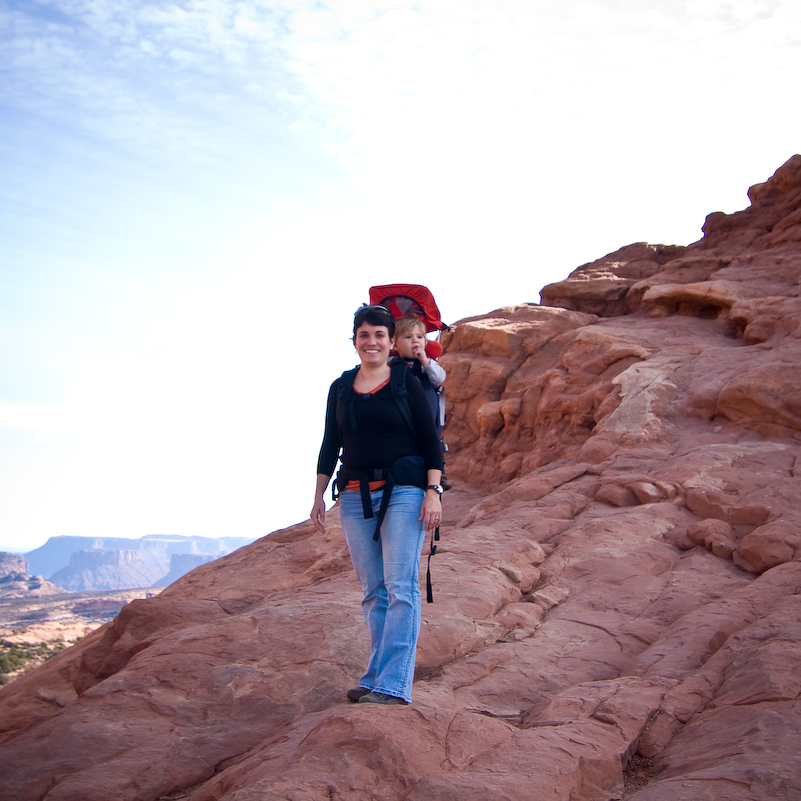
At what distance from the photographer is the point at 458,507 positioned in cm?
1138

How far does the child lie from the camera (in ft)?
15.0

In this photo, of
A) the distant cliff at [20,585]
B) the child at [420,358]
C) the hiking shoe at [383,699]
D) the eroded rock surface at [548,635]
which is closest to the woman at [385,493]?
the hiking shoe at [383,699]

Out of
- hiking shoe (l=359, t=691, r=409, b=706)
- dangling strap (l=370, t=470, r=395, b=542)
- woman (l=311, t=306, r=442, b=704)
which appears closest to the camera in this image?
hiking shoe (l=359, t=691, r=409, b=706)

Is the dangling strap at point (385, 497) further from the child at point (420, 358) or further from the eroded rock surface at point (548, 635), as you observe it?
the eroded rock surface at point (548, 635)

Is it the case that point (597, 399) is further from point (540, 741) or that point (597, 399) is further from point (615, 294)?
point (540, 741)

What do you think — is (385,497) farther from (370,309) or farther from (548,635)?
(548,635)

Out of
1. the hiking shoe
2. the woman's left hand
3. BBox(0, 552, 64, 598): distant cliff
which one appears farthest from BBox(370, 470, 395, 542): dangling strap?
BBox(0, 552, 64, 598): distant cliff

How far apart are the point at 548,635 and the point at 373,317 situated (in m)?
3.09

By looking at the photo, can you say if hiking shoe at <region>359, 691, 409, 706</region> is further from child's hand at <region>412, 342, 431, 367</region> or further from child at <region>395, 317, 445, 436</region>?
child's hand at <region>412, 342, 431, 367</region>

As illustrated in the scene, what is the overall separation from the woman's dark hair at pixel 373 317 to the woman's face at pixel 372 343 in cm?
3

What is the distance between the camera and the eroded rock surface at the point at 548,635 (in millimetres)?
3613

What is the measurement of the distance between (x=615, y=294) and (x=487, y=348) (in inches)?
131

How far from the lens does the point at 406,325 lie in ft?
15.3

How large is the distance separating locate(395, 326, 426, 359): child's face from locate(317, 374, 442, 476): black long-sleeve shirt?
0.28 metres
